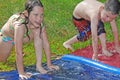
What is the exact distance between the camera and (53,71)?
472 cm

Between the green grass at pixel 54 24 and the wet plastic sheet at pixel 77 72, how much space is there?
0.48 meters

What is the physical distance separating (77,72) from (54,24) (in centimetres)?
253

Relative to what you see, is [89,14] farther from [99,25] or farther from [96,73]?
[96,73]

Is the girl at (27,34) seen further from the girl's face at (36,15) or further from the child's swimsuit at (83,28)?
the child's swimsuit at (83,28)

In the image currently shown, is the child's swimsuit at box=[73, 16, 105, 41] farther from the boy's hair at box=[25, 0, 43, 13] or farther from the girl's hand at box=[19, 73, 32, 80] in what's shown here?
the girl's hand at box=[19, 73, 32, 80]

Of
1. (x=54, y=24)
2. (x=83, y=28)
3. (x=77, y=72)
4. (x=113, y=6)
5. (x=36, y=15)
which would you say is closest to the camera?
(x=36, y=15)

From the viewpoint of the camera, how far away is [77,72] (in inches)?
183

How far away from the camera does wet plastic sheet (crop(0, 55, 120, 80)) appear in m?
4.48

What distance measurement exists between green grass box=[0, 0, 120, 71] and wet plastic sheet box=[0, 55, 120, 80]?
1.58ft

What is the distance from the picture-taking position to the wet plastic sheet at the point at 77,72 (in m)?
4.48

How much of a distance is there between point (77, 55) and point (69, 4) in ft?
10.0

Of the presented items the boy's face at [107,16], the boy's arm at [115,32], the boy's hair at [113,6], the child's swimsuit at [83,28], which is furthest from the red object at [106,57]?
the boy's hair at [113,6]

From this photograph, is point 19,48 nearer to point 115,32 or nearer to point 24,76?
point 24,76

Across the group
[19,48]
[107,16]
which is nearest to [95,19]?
[107,16]
